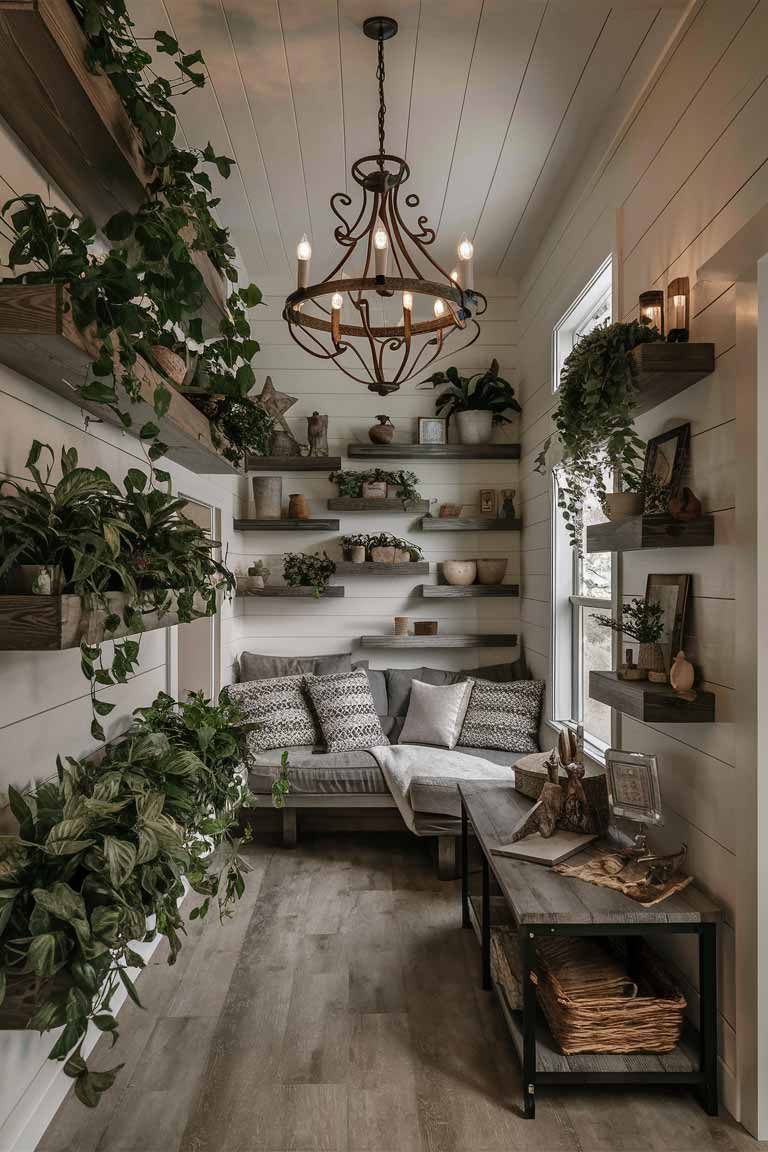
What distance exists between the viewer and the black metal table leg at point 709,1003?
83.4 inches

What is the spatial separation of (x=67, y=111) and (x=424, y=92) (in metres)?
1.83

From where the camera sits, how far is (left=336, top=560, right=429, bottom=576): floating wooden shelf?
500 centimetres

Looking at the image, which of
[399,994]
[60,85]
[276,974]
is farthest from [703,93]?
[276,974]

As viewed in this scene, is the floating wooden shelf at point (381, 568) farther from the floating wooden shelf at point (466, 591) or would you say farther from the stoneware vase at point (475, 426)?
the stoneware vase at point (475, 426)

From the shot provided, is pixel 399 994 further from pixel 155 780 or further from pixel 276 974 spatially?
pixel 155 780

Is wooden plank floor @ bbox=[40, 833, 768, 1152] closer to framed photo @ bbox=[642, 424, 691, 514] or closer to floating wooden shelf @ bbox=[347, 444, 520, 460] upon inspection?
framed photo @ bbox=[642, 424, 691, 514]

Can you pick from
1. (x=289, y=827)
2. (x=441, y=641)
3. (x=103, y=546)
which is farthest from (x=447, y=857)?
(x=103, y=546)

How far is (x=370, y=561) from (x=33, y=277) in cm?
363

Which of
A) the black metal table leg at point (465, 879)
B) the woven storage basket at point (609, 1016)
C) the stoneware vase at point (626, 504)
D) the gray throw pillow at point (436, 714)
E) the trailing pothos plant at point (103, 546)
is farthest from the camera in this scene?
the gray throw pillow at point (436, 714)

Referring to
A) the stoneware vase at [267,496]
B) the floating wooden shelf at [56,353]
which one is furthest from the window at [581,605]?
the floating wooden shelf at [56,353]

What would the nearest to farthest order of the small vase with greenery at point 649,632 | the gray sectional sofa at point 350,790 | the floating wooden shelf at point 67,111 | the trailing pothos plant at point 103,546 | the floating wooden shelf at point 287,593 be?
the floating wooden shelf at point 67,111 < the trailing pothos plant at point 103,546 < the small vase with greenery at point 649,632 < the gray sectional sofa at point 350,790 < the floating wooden shelf at point 287,593

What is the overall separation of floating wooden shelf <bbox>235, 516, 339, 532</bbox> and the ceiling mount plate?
2.75 meters

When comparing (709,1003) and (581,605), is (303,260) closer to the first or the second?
(581,605)

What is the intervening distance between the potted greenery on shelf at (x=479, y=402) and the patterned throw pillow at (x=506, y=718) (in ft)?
5.05
